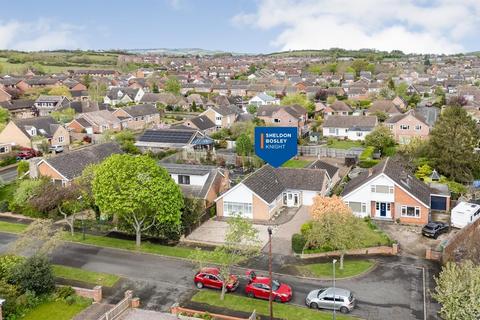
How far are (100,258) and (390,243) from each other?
22.3 meters

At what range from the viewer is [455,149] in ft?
185

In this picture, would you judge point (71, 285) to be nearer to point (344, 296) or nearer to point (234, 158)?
point (344, 296)

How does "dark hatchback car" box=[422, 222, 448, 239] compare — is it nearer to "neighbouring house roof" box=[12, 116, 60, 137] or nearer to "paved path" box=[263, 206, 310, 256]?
"paved path" box=[263, 206, 310, 256]

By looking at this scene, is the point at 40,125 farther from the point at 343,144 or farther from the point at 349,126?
the point at 349,126

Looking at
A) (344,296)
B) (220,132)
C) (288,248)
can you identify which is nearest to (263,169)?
(288,248)

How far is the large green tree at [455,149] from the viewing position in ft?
185

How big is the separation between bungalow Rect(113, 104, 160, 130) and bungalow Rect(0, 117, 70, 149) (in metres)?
17.8

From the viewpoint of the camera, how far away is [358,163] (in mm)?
67562

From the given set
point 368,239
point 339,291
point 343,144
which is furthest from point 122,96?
point 339,291

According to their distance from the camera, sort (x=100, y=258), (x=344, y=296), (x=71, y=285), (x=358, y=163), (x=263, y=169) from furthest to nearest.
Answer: (x=358, y=163) < (x=263, y=169) < (x=100, y=258) < (x=71, y=285) < (x=344, y=296)

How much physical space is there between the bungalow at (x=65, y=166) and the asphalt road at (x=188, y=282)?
1403 cm

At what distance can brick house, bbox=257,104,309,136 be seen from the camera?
92.7 metres

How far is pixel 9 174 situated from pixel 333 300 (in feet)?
162

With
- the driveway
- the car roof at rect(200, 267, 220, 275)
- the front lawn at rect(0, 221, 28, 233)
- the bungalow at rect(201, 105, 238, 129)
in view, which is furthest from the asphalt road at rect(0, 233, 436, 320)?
the bungalow at rect(201, 105, 238, 129)
